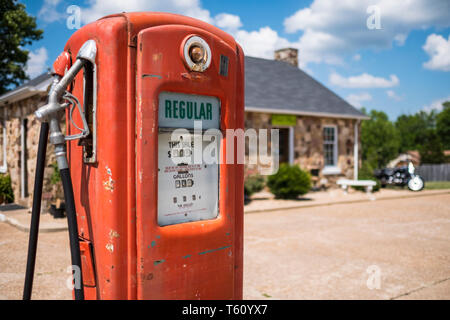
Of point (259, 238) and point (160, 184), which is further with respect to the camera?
point (259, 238)

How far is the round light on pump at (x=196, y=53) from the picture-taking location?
2.09m

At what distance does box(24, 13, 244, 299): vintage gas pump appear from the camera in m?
1.96

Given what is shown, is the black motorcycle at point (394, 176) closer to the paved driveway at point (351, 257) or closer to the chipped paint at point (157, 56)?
the paved driveway at point (351, 257)

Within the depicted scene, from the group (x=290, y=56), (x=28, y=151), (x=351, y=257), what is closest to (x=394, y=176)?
(x=290, y=56)

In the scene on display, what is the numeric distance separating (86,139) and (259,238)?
5388mm

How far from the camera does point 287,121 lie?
15.0m

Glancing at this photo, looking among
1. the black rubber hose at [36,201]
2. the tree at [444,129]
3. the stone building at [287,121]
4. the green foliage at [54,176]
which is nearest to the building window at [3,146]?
the stone building at [287,121]

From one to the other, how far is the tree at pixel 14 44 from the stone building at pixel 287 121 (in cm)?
539

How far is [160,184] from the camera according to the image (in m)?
2.11

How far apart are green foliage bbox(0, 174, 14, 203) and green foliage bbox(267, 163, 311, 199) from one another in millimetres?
7382

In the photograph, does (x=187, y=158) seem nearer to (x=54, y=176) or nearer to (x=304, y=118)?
(x=54, y=176)

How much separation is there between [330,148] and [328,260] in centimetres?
1161
